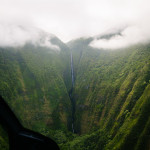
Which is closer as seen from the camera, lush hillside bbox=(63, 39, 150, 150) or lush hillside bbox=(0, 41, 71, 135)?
lush hillside bbox=(63, 39, 150, 150)

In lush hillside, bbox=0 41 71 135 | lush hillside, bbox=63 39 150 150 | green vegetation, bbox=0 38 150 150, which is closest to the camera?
lush hillside, bbox=63 39 150 150

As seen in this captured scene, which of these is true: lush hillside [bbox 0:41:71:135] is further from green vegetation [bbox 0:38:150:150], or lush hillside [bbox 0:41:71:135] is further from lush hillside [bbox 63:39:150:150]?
lush hillside [bbox 63:39:150:150]

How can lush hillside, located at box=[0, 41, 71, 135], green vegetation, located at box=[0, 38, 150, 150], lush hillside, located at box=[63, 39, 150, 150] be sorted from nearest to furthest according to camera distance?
lush hillside, located at box=[63, 39, 150, 150] → green vegetation, located at box=[0, 38, 150, 150] → lush hillside, located at box=[0, 41, 71, 135]

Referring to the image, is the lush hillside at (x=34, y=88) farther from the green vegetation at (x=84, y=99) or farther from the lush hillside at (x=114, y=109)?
the lush hillside at (x=114, y=109)

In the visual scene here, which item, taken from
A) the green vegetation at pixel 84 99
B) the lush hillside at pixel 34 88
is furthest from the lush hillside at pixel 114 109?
the lush hillside at pixel 34 88

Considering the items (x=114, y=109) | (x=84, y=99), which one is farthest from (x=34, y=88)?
(x=114, y=109)

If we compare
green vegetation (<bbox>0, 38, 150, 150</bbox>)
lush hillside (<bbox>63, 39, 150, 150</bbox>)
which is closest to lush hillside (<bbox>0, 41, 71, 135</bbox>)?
green vegetation (<bbox>0, 38, 150, 150</bbox>)

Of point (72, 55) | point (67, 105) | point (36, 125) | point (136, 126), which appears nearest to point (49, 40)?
point (72, 55)

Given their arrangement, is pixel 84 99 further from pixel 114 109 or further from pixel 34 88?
pixel 34 88
